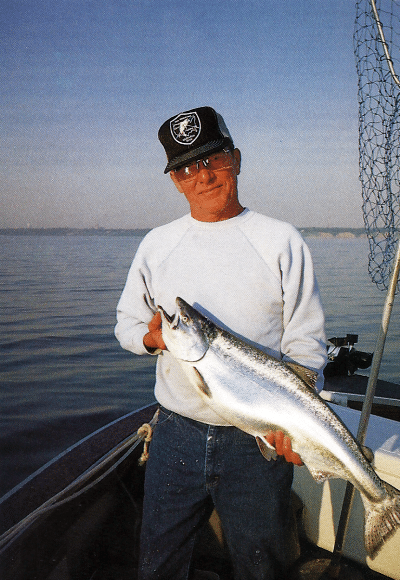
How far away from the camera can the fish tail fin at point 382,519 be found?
2.27 metres

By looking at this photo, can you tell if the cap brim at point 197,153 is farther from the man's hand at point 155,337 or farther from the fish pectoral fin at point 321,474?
the fish pectoral fin at point 321,474

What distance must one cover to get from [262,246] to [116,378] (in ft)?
31.2

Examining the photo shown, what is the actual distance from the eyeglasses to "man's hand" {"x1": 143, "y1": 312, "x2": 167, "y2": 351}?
87 centimetres

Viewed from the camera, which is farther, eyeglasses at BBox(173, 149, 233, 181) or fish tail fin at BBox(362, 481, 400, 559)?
eyeglasses at BBox(173, 149, 233, 181)

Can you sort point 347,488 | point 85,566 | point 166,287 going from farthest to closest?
point 85,566, point 347,488, point 166,287

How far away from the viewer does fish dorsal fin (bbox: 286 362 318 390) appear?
7.47ft

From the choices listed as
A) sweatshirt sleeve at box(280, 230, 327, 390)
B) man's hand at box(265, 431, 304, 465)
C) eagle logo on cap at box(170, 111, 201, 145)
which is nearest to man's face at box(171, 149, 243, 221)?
eagle logo on cap at box(170, 111, 201, 145)

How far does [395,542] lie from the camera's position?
2.93 meters

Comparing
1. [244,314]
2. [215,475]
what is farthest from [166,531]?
[244,314]

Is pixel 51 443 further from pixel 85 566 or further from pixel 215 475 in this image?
pixel 215 475

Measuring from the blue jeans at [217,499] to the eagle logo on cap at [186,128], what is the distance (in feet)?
5.39

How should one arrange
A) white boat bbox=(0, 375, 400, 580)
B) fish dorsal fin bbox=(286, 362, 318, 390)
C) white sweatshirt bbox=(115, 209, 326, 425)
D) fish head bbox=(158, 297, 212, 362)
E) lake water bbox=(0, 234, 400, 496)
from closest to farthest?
1. fish head bbox=(158, 297, 212, 362)
2. fish dorsal fin bbox=(286, 362, 318, 390)
3. white sweatshirt bbox=(115, 209, 326, 425)
4. white boat bbox=(0, 375, 400, 580)
5. lake water bbox=(0, 234, 400, 496)

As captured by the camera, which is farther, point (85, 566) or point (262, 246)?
point (85, 566)

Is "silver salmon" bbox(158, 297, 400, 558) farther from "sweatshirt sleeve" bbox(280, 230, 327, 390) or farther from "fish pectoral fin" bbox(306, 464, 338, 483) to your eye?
"sweatshirt sleeve" bbox(280, 230, 327, 390)
